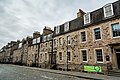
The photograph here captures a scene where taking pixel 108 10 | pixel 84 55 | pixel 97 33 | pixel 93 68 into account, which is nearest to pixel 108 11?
pixel 108 10

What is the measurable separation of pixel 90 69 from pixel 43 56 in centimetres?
1663

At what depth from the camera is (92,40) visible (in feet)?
64.4

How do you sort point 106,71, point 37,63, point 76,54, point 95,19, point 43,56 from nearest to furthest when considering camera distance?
point 106,71, point 95,19, point 76,54, point 43,56, point 37,63

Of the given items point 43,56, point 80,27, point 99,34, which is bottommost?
point 43,56

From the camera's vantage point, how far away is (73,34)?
2330 centimetres

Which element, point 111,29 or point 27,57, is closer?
point 111,29

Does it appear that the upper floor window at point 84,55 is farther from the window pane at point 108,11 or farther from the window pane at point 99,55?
the window pane at point 108,11

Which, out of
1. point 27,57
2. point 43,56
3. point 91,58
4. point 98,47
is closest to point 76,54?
point 91,58

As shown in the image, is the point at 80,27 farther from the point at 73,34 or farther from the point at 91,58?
the point at 91,58

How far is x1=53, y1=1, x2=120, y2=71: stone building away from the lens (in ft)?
55.3

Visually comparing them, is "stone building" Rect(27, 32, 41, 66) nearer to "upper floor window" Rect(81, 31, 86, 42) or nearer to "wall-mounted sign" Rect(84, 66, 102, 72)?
"upper floor window" Rect(81, 31, 86, 42)

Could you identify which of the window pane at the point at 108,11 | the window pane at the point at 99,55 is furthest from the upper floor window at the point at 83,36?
the window pane at the point at 108,11

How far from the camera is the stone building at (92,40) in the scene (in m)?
16.9

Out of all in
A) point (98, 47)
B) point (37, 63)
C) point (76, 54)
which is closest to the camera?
point (98, 47)
